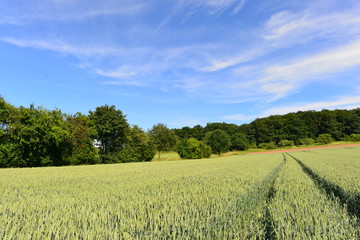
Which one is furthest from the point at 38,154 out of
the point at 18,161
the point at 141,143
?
the point at 141,143

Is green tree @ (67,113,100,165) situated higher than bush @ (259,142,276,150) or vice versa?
green tree @ (67,113,100,165)

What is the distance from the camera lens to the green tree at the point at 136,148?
4688 centimetres

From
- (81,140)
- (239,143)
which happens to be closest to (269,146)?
(239,143)

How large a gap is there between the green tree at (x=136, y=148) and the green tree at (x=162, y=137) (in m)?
12.5

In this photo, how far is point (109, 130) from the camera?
4494cm

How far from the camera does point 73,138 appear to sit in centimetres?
3703

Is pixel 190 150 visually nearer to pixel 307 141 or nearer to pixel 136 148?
pixel 136 148

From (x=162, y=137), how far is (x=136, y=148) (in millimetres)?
18998

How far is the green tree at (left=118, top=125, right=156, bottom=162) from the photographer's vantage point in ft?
154

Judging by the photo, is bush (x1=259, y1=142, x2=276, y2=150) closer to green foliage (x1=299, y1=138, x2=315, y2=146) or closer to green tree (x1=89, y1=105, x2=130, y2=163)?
green foliage (x1=299, y1=138, x2=315, y2=146)

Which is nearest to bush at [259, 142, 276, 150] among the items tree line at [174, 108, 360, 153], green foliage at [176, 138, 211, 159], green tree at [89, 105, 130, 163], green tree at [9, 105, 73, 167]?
tree line at [174, 108, 360, 153]

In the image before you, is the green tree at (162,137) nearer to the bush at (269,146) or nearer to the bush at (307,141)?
the bush at (269,146)

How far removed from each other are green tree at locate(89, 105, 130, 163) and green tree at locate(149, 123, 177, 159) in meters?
21.0

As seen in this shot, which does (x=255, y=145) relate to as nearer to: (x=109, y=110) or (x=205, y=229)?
(x=109, y=110)
